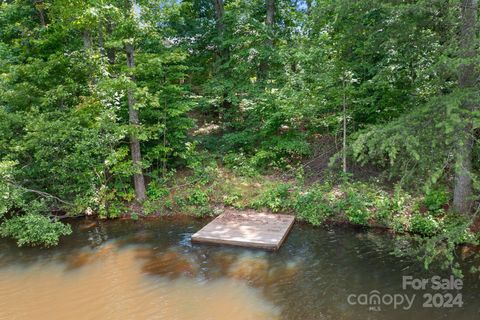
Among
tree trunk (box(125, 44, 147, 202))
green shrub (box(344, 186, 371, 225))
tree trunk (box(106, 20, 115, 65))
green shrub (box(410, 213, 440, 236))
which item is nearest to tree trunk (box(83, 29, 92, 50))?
tree trunk (box(106, 20, 115, 65))

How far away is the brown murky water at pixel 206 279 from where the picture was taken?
4984mm

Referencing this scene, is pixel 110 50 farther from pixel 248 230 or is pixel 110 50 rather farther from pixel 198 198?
pixel 248 230

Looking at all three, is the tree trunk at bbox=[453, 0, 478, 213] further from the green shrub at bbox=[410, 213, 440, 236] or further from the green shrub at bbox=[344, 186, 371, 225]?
the green shrub at bbox=[344, 186, 371, 225]

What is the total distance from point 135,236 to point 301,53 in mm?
6249

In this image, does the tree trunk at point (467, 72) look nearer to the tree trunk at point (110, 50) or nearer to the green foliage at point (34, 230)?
the green foliage at point (34, 230)

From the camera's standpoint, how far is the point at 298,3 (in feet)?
39.4

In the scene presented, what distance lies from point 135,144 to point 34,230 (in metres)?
3.18

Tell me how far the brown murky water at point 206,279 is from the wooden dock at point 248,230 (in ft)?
0.58

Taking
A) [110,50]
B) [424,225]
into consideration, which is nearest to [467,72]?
[424,225]

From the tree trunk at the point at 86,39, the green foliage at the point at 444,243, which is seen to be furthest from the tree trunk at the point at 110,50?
the green foliage at the point at 444,243

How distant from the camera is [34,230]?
7191mm

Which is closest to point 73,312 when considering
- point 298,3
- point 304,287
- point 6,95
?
point 304,287

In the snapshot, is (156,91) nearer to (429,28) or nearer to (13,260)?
(13,260)

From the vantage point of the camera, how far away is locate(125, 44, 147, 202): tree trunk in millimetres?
8820
